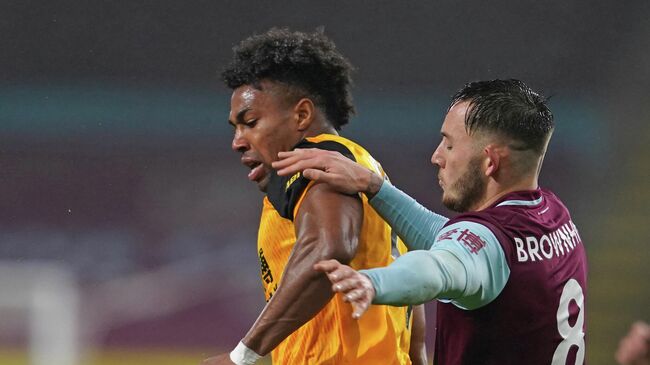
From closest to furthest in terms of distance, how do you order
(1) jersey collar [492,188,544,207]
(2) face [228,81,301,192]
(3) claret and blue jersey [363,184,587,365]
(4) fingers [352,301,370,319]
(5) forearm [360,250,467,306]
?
1. (4) fingers [352,301,370,319]
2. (5) forearm [360,250,467,306]
3. (3) claret and blue jersey [363,184,587,365]
4. (1) jersey collar [492,188,544,207]
5. (2) face [228,81,301,192]

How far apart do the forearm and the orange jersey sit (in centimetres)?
61

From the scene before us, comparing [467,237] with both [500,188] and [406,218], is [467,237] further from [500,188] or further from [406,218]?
[406,218]

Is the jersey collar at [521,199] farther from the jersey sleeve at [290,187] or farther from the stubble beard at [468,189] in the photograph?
the jersey sleeve at [290,187]

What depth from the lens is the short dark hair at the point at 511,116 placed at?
213 cm

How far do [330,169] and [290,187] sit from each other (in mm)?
126

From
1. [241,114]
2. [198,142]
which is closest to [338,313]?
[241,114]

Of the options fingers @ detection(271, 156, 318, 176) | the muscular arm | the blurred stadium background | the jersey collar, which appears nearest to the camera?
the jersey collar

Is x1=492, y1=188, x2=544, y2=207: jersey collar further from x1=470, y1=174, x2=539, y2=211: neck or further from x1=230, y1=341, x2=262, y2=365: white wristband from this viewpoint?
x1=230, y1=341, x2=262, y2=365: white wristband

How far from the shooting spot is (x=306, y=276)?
2.20 m

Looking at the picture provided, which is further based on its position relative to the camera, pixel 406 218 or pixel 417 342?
pixel 417 342

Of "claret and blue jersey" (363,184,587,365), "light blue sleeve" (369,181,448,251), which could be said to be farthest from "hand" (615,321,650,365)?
"light blue sleeve" (369,181,448,251)

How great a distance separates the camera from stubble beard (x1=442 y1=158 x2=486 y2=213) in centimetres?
215

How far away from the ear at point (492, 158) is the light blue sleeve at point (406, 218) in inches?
13.4

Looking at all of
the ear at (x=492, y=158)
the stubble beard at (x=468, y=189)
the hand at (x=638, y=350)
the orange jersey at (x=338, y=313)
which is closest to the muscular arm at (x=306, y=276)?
the orange jersey at (x=338, y=313)
